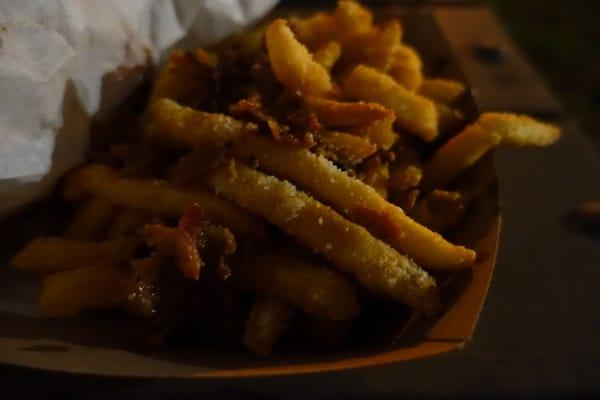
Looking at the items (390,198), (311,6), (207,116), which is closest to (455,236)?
(390,198)

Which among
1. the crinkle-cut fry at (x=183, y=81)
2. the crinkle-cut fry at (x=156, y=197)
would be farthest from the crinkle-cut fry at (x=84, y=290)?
the crinkle-cut fry at (x=183, y=81)

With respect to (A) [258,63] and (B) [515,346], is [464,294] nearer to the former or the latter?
(B) [515,346]

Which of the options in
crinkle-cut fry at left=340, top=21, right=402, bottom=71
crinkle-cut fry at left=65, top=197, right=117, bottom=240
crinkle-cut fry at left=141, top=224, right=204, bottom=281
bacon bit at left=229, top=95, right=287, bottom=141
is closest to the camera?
crinkle-cut fry at left=141, top=224, right=204, bottom=281

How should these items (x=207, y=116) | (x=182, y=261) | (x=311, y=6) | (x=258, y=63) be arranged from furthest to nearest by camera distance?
(x=311, y=6) < (x=258, y=63) < (x=207, y=116) < (x=182, y=261)

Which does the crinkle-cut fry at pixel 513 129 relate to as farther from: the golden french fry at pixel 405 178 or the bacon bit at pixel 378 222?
the bacon bit at pixel 378 222

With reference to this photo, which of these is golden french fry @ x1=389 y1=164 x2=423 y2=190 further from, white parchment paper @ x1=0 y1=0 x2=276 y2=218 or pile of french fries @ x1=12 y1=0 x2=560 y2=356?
white parchment paper @ x1=0 y1=0 x2=276 y2=218

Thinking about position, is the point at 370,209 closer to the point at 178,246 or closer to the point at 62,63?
the point at 178,246

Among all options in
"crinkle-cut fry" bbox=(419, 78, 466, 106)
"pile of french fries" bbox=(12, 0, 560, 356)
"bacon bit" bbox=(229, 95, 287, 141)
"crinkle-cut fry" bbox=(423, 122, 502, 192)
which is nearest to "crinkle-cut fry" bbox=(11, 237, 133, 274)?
"pile of french fries" bbox=(12, 0, 560, 356)
